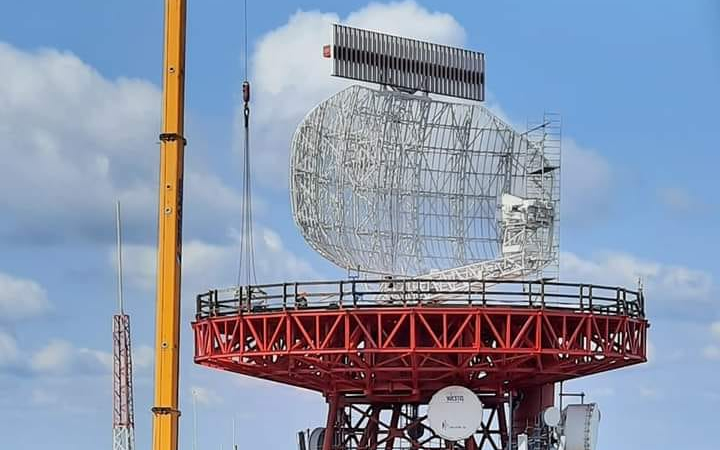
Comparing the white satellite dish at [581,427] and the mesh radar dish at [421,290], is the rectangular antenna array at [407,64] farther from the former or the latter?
the white satellite dish at [581,427]

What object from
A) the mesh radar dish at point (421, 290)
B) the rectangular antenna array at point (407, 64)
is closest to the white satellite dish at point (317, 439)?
the mesh radar dish at point (421, 290)

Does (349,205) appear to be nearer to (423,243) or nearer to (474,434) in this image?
(423,243)

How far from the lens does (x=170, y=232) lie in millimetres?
88500

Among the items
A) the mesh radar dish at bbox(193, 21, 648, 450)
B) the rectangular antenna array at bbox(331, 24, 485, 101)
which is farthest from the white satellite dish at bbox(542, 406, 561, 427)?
the rectangular antenna array at bbox(331, 24, 485, 101)

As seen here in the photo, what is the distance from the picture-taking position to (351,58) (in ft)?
303

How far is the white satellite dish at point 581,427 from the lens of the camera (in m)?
90.6

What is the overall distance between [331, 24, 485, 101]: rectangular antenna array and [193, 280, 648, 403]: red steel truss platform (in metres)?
11.5

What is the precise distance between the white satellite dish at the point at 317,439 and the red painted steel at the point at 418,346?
14.0ft

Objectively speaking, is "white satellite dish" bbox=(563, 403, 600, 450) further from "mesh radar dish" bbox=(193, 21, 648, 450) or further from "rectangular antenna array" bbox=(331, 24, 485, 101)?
"rectangular antenna array" bbox=(331, 24, 485, 101)

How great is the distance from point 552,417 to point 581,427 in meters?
1.78

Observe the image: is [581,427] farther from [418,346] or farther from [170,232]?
[170,232]

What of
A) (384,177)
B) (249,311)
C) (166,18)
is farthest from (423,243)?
(166,18)

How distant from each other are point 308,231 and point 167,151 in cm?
816

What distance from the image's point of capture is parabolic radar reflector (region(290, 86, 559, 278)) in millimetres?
90375
